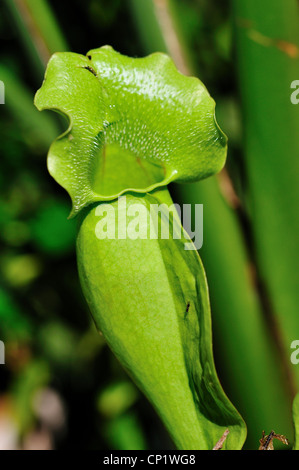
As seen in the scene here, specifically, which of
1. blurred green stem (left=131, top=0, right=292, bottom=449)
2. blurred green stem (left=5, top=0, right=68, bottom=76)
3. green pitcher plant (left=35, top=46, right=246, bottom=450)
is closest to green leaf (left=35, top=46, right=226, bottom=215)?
green pitcher plant (left=35, top=46, right=246, bottom=450)

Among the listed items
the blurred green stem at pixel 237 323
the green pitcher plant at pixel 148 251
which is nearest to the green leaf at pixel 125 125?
the green pitcher plant at pixel 148 251

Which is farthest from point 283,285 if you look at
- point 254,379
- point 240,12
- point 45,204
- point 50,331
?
point 50,331

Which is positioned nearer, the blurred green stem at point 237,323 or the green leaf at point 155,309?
the green leaf at point 155,309

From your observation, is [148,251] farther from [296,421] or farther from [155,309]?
[296,421]

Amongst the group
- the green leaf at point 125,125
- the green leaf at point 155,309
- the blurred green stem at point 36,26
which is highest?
the blurred green stem at point 36,26

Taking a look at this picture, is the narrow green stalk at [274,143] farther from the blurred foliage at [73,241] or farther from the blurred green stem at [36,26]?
the blurred green stem at [36,26]

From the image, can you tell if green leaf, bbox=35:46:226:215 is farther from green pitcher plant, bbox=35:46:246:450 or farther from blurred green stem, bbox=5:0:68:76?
blurred green stem, bbox=5:0:68:76

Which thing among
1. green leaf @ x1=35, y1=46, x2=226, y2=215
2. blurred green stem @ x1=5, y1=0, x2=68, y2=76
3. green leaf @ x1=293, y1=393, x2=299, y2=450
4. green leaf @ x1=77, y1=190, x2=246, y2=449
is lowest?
green leaf @ x1=293, y1=393, x2=299, y2=450
